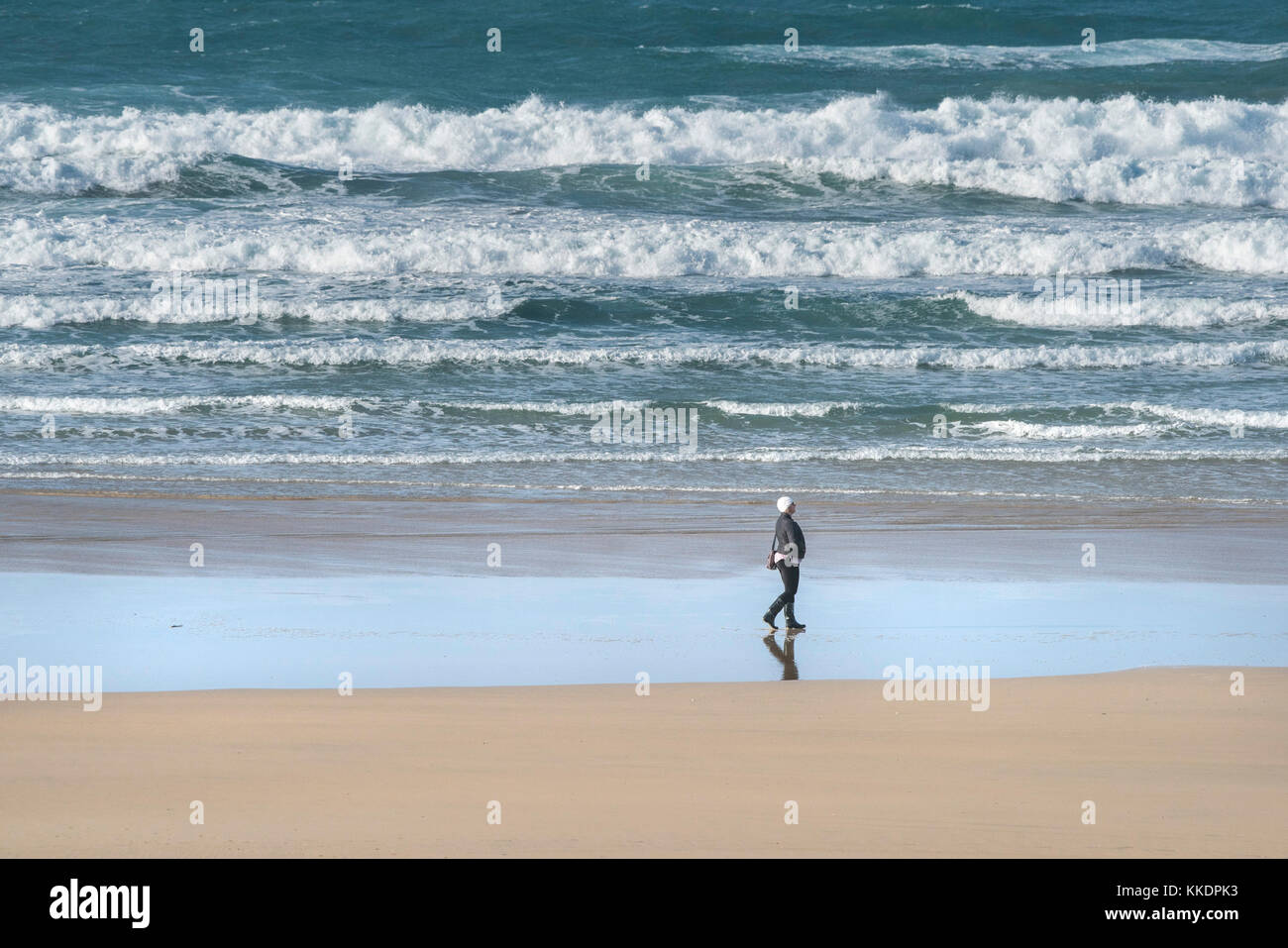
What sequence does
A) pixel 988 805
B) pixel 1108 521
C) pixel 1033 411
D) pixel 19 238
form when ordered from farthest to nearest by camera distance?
pixel 19 238 → pixel 1033 411 → pixel 1108 521 → pixel 988 805

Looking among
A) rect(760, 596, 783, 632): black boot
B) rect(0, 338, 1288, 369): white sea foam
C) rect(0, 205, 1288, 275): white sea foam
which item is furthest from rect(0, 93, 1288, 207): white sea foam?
rect(760, 596, 783, 632): black boot

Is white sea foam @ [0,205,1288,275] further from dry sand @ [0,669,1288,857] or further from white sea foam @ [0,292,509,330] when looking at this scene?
dry sand @ [0,669,1288,857]

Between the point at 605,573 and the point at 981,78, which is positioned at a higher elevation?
the point at 981,78

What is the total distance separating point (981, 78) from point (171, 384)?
22748 mm

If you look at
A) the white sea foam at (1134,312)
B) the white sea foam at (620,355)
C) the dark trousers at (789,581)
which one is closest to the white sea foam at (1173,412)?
the white sea foam at (620,355)

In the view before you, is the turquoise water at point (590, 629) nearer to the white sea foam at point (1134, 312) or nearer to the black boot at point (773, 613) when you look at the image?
the black boot at point (773, 613)

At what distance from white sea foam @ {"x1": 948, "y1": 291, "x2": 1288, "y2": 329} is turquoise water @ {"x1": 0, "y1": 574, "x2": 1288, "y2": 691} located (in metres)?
11.8

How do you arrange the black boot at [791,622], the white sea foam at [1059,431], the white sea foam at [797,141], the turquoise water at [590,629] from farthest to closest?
1. the white sea foam at [797,141]
2. the white sea foam at [1059,431]
3. the black boot at [791,622]
4. the turquoise water at [590,629]

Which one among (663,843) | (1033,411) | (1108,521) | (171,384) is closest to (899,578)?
(1108,521)

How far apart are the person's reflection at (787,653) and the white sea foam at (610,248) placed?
15.2 meters

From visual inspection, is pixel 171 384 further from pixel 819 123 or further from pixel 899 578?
pixel 819 123

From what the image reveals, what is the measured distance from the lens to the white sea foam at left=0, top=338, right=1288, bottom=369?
59.9 ft

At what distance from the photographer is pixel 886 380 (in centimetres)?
1773

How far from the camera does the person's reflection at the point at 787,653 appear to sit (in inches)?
289
